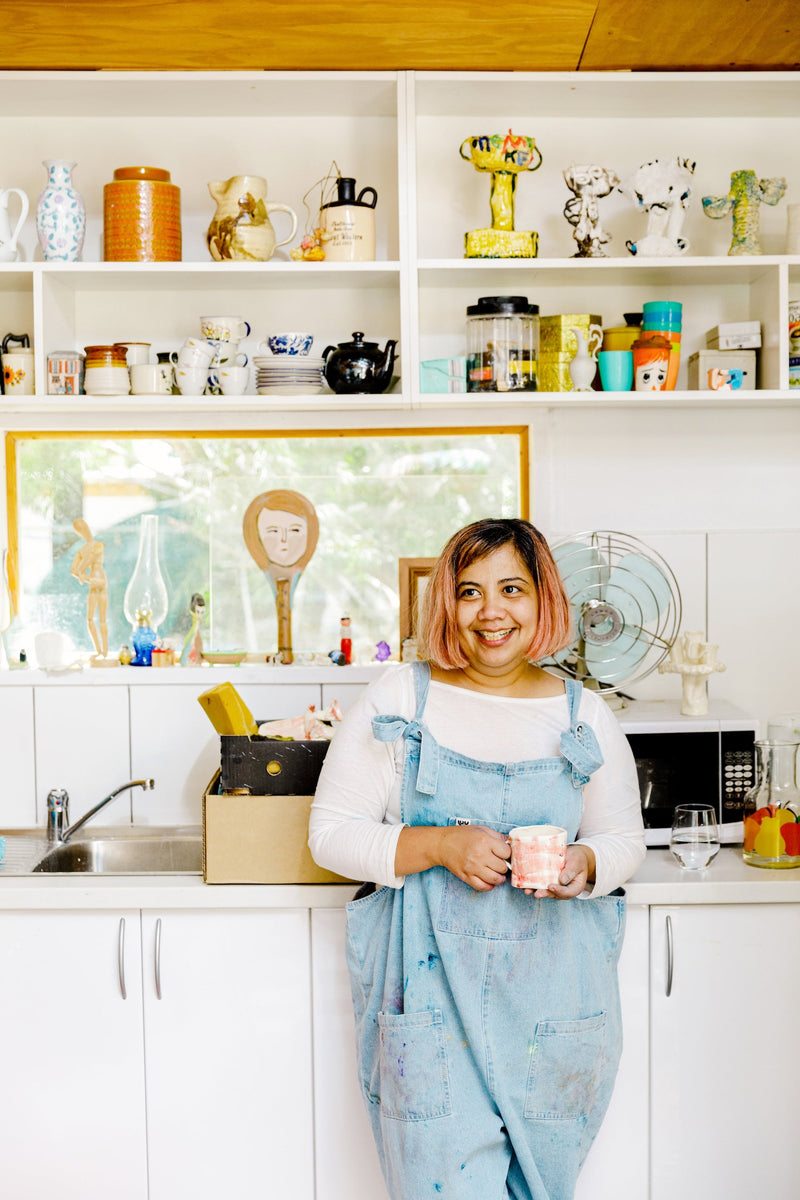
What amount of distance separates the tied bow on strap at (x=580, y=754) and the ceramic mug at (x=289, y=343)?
3.38ft

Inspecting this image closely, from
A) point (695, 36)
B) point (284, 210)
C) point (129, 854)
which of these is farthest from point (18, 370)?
point (695, 36)

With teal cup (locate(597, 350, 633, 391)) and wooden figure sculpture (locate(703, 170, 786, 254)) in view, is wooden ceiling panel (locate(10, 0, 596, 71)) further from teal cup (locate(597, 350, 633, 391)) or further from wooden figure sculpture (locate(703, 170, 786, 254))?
teal cup (locate(597, 350, 633, 391))

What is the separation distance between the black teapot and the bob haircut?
2.15ft

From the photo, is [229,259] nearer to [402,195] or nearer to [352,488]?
[402,195]

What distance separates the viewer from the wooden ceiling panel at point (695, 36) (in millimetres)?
2031

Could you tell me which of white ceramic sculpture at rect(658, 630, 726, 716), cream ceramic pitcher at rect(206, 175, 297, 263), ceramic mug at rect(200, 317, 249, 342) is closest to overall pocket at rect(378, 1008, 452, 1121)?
white ceramic sculpture at rect(658, 630, 726, 716)

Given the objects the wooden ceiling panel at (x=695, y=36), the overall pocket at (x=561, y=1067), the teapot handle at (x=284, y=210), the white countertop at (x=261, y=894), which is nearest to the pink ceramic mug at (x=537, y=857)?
the overall pocket at (x=561, y=1067)

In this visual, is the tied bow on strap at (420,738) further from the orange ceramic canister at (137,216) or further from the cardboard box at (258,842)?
the orange ceramic canister at (137,216)

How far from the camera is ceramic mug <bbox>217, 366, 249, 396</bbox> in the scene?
7.62 feet

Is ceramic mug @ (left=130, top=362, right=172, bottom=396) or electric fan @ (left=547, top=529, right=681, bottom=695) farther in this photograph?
ceramic mug @ (left=130, top=362, right=172, bottom=396)

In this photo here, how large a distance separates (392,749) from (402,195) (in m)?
1.14

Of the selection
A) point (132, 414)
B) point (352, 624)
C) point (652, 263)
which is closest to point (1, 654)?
point (132, 414)

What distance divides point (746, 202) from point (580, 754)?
1289 mm

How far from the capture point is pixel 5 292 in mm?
2447
